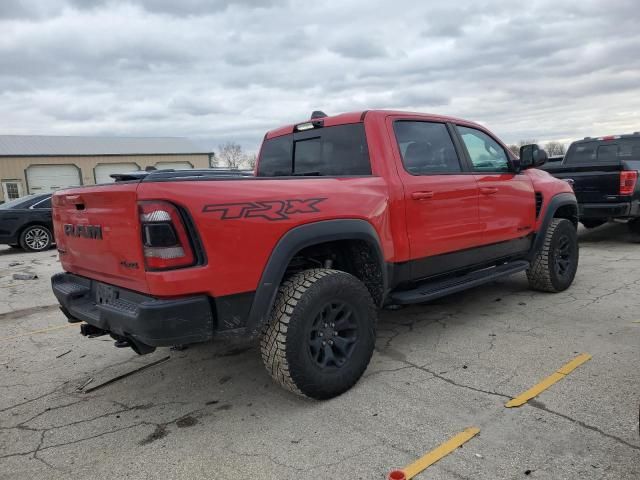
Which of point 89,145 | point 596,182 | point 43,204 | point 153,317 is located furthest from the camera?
point 89,145

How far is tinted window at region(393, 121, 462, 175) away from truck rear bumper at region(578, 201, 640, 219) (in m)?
4.99

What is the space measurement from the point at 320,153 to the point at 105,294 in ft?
6.54

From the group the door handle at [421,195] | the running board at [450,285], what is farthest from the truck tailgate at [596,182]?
the door handle at [421,195]

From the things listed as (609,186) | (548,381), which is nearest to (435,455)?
(548,381)

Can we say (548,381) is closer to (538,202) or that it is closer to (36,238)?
(538,202)

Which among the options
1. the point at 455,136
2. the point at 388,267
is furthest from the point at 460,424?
the point at 455,136

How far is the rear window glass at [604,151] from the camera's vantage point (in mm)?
9055

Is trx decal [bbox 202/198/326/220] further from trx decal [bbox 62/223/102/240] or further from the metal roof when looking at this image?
the metal roof

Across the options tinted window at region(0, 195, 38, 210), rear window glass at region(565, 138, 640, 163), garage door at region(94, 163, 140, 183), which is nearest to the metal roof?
garage door at region(94, 163, 140, 183)

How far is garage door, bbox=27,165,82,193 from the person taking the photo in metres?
35.3

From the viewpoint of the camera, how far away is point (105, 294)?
298 cm

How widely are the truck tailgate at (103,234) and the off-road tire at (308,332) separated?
2.70ft

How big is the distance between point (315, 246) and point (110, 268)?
128 cm

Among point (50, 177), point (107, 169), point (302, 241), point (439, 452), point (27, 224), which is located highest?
point (107, 169)
